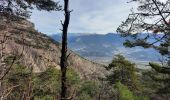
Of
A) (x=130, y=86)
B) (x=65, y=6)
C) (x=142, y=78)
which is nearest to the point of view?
(x=65, y=6)

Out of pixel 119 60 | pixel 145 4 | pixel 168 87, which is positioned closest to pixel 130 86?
pixel 119 60

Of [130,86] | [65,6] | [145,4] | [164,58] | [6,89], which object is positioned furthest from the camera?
[130,86]

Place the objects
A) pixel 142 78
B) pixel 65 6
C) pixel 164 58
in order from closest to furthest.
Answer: pixel 65 6
pixel 164 58
pixel 142 78

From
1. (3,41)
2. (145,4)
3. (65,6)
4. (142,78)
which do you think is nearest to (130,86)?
(142,78)

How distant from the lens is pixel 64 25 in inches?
555

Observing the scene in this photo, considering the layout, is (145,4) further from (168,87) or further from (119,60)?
(119,60)

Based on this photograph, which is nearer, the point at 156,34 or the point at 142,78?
the point at 156,34

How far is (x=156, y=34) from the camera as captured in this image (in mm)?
17594

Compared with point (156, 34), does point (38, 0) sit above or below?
above

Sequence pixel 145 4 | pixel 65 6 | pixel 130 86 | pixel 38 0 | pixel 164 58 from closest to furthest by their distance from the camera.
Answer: pixel 65 6
pixel 38 0
pixel 145 4
pixel 164 58
pixel 130 86

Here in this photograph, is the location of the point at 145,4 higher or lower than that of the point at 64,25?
higher

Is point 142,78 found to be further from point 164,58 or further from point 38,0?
point 38,0

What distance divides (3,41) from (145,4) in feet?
51.8

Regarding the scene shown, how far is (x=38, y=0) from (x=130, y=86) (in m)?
34.0
